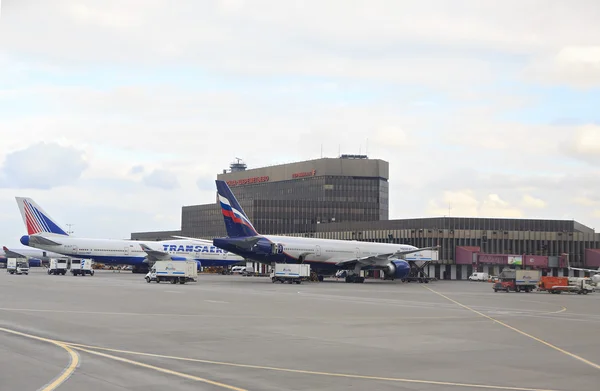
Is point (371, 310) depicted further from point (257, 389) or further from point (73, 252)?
point (73, 252)

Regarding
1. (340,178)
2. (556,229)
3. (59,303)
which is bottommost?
(59,303)

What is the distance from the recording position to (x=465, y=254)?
116438mm

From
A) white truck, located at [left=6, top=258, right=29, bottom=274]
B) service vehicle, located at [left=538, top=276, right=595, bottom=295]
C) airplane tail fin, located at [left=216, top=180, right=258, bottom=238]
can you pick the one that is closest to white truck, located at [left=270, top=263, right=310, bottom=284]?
airplane tail fin, located at [left=216, top=180, right=258, bottom=238]

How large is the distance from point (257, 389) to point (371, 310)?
24.9 metres

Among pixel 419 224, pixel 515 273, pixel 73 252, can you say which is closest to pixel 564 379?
pixel 515 273

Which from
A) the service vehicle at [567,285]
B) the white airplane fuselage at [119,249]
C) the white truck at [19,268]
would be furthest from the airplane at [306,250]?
the white truck at [19,268]

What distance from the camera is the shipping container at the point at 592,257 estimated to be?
383 ft

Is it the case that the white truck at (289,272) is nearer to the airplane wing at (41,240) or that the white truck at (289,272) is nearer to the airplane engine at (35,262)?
the airplane wing at (41,240)

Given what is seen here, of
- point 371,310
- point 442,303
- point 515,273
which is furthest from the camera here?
point 515,273

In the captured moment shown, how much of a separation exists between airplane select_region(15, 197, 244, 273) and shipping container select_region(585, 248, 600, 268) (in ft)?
189

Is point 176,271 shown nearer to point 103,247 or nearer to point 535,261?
point 103,247

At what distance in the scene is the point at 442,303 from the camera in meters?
47.2

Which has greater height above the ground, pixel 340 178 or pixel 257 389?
pixel 340 178

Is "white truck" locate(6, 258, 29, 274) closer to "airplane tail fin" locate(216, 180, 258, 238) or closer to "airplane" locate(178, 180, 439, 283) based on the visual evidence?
"airplane" locate(178, 180, 439, 283)
